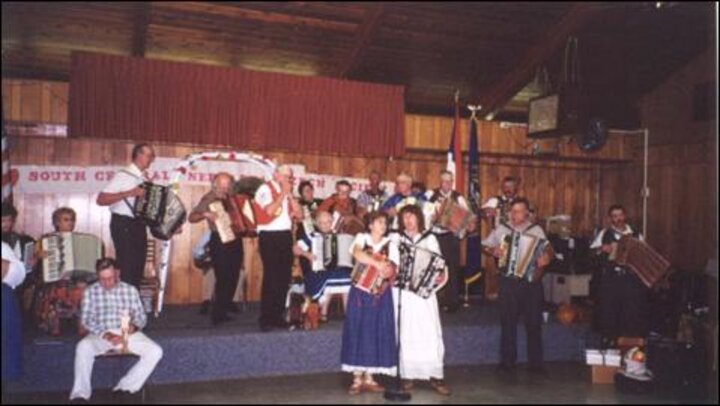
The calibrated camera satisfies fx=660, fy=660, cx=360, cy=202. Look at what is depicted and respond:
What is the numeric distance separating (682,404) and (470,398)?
1.88 m

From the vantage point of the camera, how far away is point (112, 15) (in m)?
7.50

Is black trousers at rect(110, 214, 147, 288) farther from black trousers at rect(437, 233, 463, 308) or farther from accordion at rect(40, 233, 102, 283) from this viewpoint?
black trousers at rect(437, 233, 463, 308)

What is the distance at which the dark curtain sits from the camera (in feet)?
25.0

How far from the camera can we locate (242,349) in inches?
258

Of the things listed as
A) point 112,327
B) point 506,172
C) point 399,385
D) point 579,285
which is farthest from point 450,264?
point 112,327

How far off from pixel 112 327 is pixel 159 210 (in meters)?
1.42

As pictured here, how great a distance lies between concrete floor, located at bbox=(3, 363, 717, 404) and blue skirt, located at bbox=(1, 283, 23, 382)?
0.51 meters

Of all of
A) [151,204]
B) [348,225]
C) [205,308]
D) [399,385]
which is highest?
[151,204]

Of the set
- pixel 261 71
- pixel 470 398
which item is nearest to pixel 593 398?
pixel 470 398

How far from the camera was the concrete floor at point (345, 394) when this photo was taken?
19.0 feet

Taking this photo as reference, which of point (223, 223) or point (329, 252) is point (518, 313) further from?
point (223, 223)

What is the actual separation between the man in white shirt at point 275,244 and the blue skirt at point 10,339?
234 centimetres

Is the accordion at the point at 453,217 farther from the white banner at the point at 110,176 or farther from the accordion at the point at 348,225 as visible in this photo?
the white banner at the point at 110,176

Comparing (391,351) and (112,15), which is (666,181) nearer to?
(391,351)
